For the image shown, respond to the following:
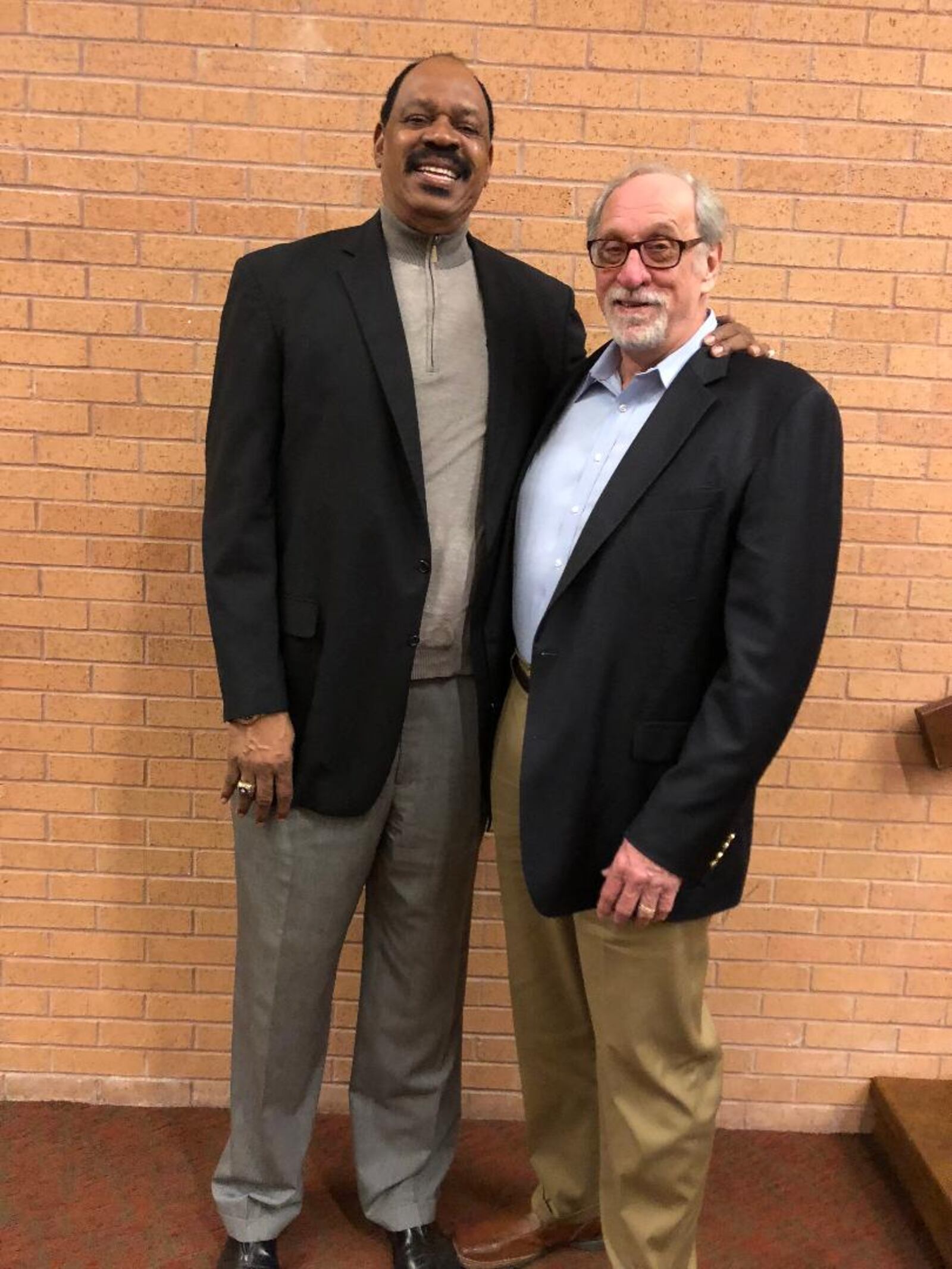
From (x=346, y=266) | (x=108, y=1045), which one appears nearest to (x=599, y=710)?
(x=346, y=266)

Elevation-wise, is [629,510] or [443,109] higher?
[443,109]

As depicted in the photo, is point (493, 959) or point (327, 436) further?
point (493, 959)

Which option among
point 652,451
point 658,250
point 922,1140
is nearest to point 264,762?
point 652,451

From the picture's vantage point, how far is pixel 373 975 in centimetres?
235

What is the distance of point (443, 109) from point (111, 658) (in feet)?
4.46

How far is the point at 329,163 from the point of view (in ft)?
8.05

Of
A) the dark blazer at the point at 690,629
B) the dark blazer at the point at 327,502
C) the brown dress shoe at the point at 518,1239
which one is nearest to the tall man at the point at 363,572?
the dark blazer at the point at 327,502

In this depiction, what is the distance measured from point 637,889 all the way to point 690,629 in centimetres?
41

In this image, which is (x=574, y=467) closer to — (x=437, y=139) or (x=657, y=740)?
(x=657, y=740)

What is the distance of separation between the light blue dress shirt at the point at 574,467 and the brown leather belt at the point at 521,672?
0.02 m

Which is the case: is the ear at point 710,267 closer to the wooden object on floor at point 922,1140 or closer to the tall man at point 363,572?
the tall man at point 363,572

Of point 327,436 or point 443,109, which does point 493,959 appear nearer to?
point 327,436

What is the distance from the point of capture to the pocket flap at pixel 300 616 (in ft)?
6.75

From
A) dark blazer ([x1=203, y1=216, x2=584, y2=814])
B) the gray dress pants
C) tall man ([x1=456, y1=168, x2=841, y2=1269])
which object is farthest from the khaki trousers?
dark blazer ([x1=203, y1=216, x2=584, y2=814])
